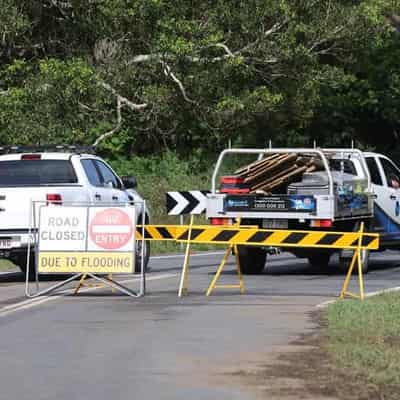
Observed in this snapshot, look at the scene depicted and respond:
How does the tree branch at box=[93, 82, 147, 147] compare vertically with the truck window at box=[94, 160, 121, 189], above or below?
above

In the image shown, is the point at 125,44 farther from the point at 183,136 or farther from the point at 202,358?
the point at 202,358

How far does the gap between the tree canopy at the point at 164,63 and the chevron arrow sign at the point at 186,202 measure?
33.5 feet

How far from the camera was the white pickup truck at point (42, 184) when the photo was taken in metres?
19.8

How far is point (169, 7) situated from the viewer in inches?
1502

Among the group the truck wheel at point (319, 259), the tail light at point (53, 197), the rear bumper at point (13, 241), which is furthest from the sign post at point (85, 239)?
the truck wheel at point (319, 259)

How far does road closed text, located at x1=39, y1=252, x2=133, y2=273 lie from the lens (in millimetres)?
17203

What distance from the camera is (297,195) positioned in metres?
20.6

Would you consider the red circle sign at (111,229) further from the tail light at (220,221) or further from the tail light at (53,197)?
the tail light at (220,221)

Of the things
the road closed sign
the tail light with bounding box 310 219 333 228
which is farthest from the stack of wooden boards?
the road closed sign

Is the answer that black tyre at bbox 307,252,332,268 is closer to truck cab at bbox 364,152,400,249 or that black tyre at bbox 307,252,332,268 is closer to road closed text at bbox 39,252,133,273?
truck cab at bbox 364,152,400,249

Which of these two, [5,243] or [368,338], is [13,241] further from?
[368,338]

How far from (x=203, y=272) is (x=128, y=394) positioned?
→ 12897 millimetres

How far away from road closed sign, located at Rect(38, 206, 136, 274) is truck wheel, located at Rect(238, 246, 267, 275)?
4.74 m

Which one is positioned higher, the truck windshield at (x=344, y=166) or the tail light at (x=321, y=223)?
the truck windshield at (x=344, y=166)
